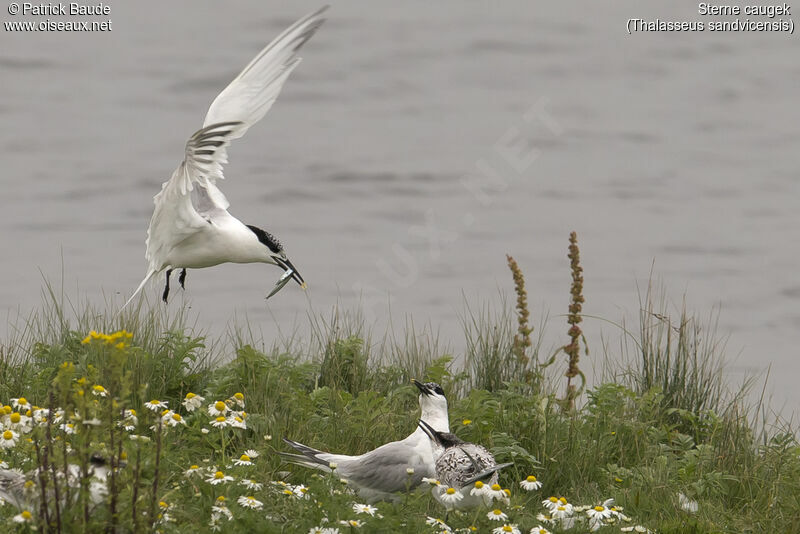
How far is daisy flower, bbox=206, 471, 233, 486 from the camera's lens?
212 inches

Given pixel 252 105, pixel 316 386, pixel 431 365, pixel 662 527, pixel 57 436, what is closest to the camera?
pixel 57 436

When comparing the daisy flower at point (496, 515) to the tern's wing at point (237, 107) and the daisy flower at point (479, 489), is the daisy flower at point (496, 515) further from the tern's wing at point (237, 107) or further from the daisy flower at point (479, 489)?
the tern's wing at point (237, 107)

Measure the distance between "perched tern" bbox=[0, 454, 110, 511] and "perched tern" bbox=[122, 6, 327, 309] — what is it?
2.25 meters

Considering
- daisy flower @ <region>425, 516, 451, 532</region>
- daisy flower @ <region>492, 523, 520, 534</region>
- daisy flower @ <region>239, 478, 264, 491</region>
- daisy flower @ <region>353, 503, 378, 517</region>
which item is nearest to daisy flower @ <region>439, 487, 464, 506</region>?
daisy flower @ <region>425, 516, 451, 532</region>

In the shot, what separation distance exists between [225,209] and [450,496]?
385 cm

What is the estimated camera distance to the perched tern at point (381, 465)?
657cm

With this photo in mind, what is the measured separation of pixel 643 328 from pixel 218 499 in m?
4.67

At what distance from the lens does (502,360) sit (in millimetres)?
9000

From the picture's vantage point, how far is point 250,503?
5.20 m

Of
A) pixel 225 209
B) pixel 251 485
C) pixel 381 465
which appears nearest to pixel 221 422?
pixel 251 485

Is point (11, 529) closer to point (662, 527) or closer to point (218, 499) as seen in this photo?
point (218, 499)

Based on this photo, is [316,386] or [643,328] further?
[643,328]

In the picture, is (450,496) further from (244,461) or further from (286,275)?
(286,275)

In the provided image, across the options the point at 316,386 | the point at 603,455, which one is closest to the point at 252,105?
Answer: the point at 316,386
